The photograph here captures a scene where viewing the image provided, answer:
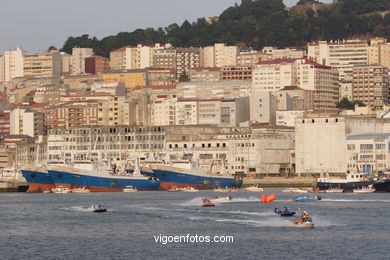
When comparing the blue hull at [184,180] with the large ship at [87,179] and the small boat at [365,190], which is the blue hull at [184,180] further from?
the small boat at [365,190]

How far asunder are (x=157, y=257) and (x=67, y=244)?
8.68m

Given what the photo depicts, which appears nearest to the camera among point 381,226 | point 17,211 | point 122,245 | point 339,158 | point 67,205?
point 122,245

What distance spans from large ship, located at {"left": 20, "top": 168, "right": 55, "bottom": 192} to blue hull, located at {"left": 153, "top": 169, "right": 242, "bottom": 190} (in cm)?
1374

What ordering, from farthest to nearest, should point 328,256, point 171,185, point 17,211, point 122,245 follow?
point 171,185
point 17,211
point 122,245
point 328,256

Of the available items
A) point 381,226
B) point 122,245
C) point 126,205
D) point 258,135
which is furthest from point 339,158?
point 122,245

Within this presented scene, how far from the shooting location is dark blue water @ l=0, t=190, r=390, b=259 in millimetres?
65250

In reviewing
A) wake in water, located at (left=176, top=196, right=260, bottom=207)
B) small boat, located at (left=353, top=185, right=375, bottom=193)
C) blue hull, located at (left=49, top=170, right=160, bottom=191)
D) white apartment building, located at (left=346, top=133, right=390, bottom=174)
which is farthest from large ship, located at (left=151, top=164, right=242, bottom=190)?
wake in water, located at (left=176, top=196, right=260, bottom=207)

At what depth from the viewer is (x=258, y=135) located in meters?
169

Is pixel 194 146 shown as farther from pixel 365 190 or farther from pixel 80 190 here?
pixel 365 190

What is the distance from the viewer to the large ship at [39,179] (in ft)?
469

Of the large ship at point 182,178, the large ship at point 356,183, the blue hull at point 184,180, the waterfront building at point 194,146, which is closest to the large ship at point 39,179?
the large ship at point 182,178

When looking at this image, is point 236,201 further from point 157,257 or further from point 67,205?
point 157,257

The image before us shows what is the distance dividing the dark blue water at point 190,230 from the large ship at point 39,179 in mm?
32927

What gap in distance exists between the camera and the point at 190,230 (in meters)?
77.1
